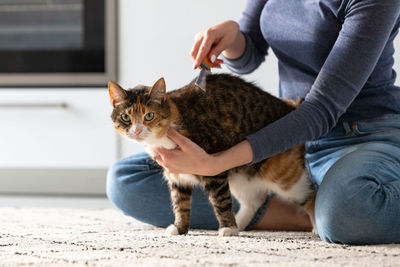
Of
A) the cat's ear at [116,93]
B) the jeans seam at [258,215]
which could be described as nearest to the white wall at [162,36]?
the jeans seam at [258,215]

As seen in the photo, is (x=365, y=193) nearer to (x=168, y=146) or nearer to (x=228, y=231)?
(x=228, y=231)

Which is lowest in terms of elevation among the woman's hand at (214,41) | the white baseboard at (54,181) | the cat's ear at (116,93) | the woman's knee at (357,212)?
the white baseboard at (54,181)

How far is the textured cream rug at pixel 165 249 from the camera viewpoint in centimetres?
106

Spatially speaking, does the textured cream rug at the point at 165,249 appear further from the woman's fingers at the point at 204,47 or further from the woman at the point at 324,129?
the woman's fingers at the point at 204,47

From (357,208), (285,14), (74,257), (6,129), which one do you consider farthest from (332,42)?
(6,129)

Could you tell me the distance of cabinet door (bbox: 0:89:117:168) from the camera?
2637 mm

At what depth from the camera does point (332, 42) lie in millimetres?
1456

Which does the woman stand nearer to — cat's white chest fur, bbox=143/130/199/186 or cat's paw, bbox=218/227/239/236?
cat's white chest fur, bbox=143/130/199/186

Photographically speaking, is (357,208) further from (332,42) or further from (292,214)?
(332,42)

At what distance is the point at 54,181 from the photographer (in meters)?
2.68

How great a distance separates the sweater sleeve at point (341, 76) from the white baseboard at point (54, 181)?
148cm

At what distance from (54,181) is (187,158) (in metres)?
1.55

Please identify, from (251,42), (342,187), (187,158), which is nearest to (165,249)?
(187,158)

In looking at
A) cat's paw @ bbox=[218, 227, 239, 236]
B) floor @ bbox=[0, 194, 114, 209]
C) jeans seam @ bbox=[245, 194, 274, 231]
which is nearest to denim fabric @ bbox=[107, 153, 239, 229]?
jeans seam @ bbox=[245, 194, 274, 231]
